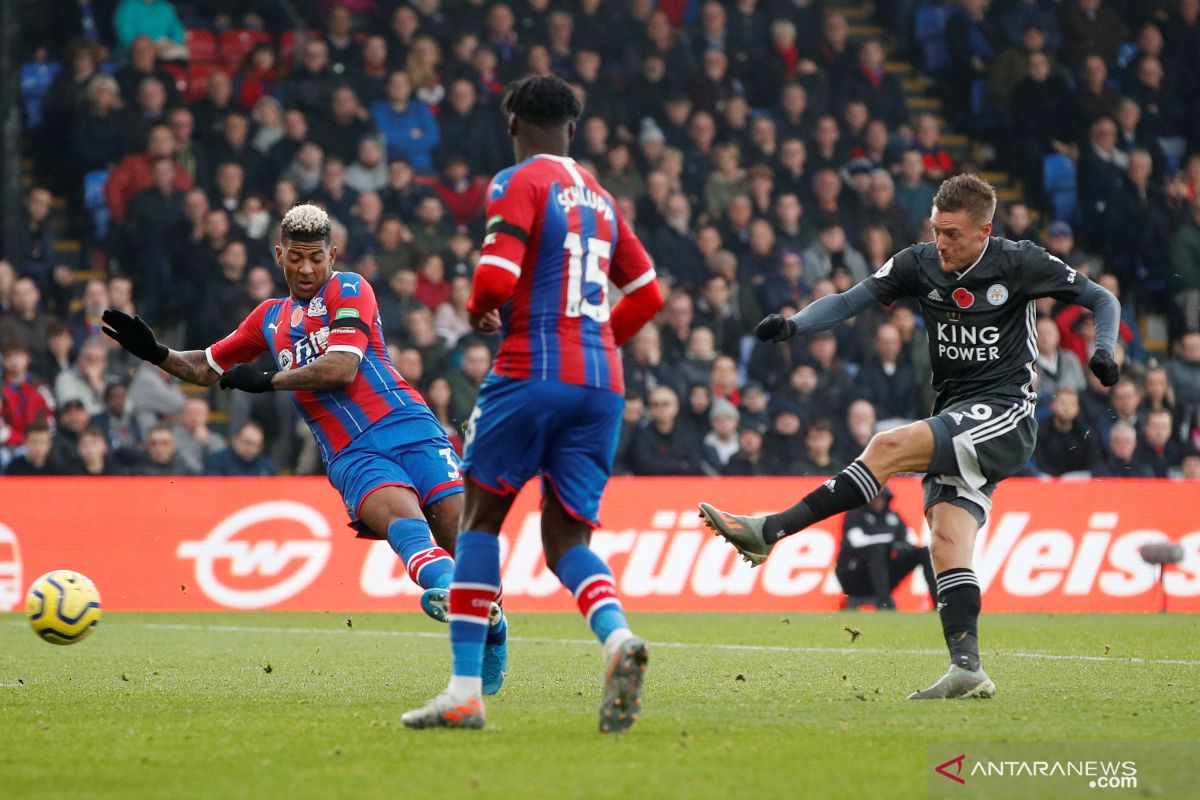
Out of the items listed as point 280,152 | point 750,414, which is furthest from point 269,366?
point 750,414

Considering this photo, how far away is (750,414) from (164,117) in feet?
23.0

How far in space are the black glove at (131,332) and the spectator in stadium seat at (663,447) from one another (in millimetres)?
8204

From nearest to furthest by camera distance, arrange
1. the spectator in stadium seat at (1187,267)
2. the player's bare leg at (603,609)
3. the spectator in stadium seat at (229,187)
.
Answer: the player's bare leg at (603,609)
the spectator in stadium seat at (229,187)
the spectator in stadium seat at (1187,267)

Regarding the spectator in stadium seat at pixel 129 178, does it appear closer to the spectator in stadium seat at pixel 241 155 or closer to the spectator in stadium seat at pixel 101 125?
the spectator in stadium seat at pixel 101 125

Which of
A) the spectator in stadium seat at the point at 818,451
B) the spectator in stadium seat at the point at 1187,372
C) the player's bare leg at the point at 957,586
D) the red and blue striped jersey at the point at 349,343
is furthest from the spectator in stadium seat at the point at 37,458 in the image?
the spectator in stadium seat at the point at 1187,372

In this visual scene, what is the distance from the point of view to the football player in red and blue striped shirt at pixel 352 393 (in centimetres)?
737

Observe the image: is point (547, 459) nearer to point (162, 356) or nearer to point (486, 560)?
point (486, 560)

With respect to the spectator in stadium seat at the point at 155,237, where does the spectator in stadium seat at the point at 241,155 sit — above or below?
above

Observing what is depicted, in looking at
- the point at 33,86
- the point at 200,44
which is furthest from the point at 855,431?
the point at 33,86

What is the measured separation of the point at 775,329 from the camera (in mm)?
7012

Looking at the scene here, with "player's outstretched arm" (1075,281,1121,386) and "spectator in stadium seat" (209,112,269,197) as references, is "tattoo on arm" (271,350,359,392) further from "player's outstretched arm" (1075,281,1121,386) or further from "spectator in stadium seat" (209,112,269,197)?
"spectator in stadium seat" (209,112,269,197)

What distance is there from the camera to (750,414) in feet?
52.7

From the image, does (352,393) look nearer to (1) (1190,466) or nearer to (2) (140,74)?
(1) (1190,466)

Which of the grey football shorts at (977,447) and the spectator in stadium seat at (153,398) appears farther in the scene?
the spectator in stadium seat at (153,398)
